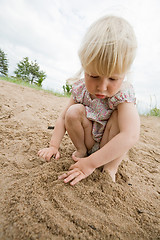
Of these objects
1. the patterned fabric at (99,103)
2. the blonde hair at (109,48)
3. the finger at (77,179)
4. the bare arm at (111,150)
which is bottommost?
the finger at (77,179)

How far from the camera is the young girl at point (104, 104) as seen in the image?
108cm

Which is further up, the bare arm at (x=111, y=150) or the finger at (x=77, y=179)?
the bare arm at (x=111, y=150)

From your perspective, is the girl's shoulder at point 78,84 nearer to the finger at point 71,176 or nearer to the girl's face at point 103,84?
the girl's face at point 103,84

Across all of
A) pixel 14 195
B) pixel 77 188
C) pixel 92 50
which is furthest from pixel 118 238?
pixel 92 50

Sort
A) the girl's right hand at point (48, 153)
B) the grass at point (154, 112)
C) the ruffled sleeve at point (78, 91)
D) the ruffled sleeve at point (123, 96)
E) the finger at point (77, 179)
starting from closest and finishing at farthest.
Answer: the finger at point (77, 179), the ruffled sleeve at point (123, 96), the girl's right hand at point (48, 153), the ruffled sleeve at point (78, 91), the grass at point (154, 112)

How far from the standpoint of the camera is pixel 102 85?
1159mm

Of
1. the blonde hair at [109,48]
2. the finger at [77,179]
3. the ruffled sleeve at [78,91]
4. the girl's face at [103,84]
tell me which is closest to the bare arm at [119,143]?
the finger at [77,179]

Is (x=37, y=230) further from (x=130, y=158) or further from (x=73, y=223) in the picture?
(x=130, y=158)

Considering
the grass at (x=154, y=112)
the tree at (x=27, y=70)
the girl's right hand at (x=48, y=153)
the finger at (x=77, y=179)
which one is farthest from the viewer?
the tree at (x=27, y=70)

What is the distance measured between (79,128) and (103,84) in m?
0.58

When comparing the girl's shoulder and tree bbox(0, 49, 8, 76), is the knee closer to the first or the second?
the girl's shoulder

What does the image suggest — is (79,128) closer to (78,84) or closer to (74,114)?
(74,114)

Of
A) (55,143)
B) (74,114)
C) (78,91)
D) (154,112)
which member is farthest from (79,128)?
(154,112)

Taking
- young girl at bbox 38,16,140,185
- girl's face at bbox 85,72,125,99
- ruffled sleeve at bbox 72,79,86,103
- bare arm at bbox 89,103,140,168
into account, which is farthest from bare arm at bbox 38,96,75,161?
girl's face at bbox 85,72,125,99
